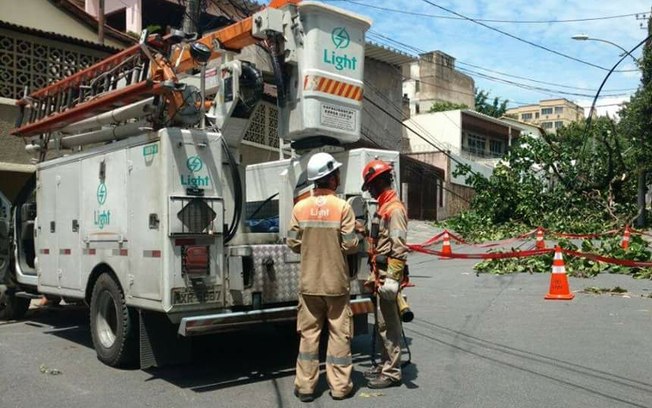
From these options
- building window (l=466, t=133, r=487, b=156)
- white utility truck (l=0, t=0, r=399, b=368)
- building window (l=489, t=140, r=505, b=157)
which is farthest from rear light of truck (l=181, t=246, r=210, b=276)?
building window (l=489, t=140, r=505, b=157)

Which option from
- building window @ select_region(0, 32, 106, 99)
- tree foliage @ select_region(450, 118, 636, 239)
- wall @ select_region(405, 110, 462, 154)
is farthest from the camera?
wall @ select_region(405, 110, 462, 154)

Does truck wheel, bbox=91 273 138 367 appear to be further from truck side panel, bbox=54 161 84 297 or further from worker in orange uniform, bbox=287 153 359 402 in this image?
worker in orange uniform, bbox=287 153 359 402

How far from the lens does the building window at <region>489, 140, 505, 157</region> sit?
51188 mm

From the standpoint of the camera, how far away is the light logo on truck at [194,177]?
19.1 feet

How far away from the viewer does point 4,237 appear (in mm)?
9219

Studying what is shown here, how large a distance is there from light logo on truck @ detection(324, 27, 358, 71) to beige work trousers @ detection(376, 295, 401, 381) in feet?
7.82

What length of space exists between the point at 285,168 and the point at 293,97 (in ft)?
3.28

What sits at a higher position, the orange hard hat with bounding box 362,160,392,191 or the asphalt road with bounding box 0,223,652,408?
the orange hard hat with bounding box 362,160,392,191

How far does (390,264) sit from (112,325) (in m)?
3.01

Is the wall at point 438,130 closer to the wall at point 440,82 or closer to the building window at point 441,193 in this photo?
the building window at point 441,193

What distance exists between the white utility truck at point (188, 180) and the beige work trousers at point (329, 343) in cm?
61

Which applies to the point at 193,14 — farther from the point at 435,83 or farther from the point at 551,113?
the point at 551,113

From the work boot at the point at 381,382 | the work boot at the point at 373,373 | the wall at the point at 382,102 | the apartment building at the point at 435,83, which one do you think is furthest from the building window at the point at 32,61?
the apartment building at the point at 435,83

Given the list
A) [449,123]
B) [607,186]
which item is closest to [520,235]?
[607,186]
